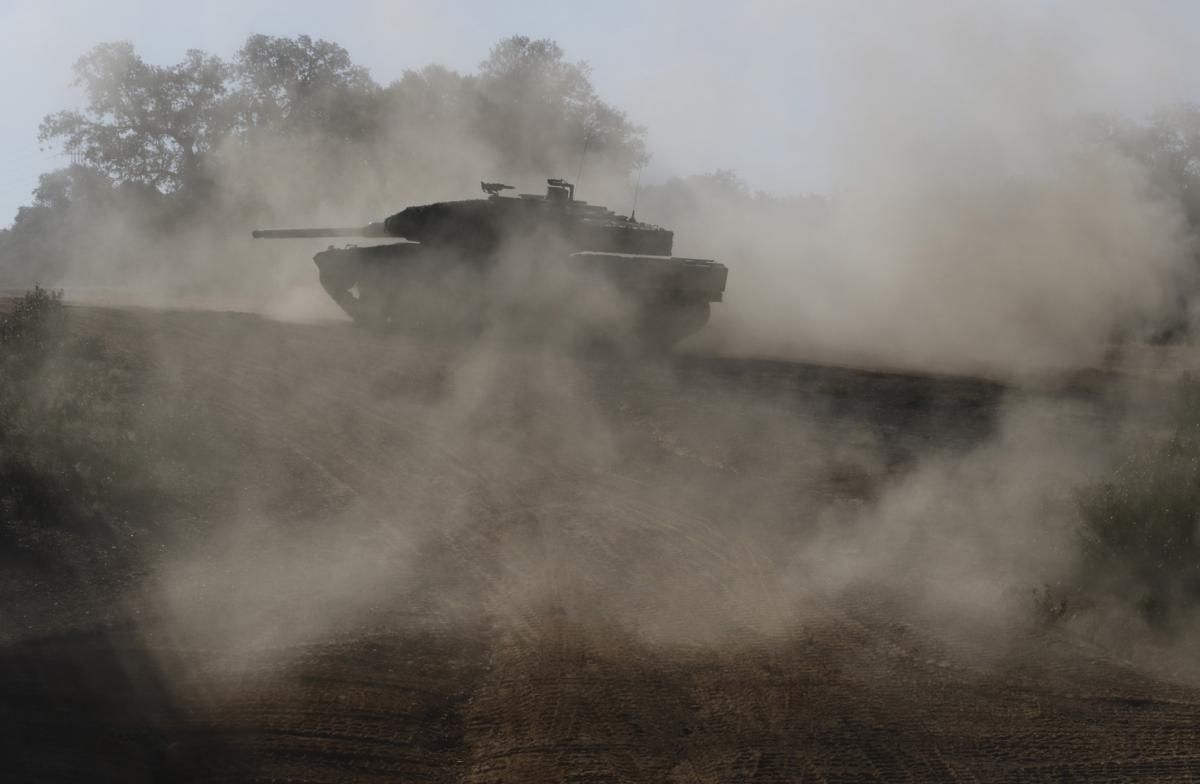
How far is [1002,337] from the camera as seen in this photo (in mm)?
18031

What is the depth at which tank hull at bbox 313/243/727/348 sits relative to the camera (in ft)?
51.3

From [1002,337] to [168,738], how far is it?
15.8 m

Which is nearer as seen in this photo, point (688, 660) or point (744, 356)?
point (688, 660)

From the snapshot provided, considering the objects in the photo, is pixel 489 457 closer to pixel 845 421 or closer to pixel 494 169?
pixel 845 421

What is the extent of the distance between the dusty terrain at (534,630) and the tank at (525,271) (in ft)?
15.0

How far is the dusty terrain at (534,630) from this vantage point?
16.2 ft

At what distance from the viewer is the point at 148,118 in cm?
4038

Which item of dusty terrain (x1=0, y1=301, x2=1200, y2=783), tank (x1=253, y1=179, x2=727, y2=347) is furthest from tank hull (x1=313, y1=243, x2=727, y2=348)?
dusty terrain (x1=0, y1=301, x2=1200, y2=783)

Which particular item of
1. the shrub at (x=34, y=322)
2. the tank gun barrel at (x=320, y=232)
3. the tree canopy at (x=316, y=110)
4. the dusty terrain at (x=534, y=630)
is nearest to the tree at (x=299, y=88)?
the tree canopy at (x=316, y=110)

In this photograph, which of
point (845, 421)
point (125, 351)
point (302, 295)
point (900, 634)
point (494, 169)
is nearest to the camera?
point (900, 634)

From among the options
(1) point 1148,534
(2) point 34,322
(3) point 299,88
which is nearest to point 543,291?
(2) point 34,322

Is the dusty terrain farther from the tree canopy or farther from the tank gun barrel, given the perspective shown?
the tree canopy

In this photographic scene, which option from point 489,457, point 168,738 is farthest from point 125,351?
point 168,738

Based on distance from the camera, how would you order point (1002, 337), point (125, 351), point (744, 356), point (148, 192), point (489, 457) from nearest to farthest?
1. point (489, 457)
2. point (125, 351)
3. point (744, 356)
4. point (1002, 337)
5. point (148, 192)
